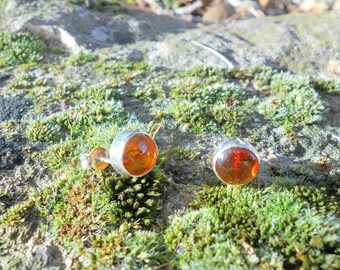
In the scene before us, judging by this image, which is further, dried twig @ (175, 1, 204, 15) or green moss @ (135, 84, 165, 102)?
dried twig @ (175, 1, 204, 15)

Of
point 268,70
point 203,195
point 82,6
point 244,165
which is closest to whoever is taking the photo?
point 244,165

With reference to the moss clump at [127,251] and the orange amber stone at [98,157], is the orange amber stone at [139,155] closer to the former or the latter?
the orange amber stone at [98,157]

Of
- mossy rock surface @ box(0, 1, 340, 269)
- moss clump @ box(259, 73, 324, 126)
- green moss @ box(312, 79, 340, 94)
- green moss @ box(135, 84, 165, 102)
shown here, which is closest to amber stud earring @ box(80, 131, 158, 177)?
mossy rock surface @ box(0, 1, 340, 269)

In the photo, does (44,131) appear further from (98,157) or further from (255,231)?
(255,231)

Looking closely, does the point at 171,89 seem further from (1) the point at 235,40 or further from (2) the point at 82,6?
(2) the point at 82,6

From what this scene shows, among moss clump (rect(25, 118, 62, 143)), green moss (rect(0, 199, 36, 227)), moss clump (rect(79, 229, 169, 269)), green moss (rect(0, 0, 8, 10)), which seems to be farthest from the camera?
green moss (rect(0, 0, 8, 10))

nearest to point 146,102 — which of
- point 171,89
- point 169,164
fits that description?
point 171,89

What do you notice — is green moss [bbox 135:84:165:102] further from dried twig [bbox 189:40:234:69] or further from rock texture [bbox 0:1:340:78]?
dried twig [bbox 189:40:234:69]
